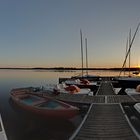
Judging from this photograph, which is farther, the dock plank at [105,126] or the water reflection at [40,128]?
the water reflection at [40,128]

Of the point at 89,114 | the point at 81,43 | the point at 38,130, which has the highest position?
the point at 81,43

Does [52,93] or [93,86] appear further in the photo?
[93,86]

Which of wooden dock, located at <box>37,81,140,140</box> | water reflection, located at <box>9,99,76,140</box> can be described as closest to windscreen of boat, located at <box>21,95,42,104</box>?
water reflection, located at <box>9,99,76,140</box>

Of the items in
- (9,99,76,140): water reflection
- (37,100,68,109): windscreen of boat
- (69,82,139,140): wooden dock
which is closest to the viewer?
(69,82,139,140): wooden dock

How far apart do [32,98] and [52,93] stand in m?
2.04

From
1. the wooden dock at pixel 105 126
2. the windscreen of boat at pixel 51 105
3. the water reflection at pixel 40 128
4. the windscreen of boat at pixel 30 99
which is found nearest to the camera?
the wooden dock at pixel 105 126

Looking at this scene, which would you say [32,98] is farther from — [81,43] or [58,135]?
[81,43]

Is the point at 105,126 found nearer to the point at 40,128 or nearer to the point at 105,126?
the point at 105,126

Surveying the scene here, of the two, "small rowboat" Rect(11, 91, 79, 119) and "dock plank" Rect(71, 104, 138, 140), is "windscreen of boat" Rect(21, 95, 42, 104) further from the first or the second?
"dock plank" Rect(71, 104, 138, 140)

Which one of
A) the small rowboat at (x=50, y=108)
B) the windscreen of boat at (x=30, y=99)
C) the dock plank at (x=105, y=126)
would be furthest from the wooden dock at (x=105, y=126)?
the windscreen of boat at (x=30, y=99)

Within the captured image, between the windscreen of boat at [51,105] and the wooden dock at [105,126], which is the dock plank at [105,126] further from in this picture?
the windscreen of boat at [51,105]

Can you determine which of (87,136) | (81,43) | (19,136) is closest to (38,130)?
(19,136)

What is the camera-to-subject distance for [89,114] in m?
14.1

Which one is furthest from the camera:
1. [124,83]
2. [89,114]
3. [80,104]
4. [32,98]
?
[124,83]
